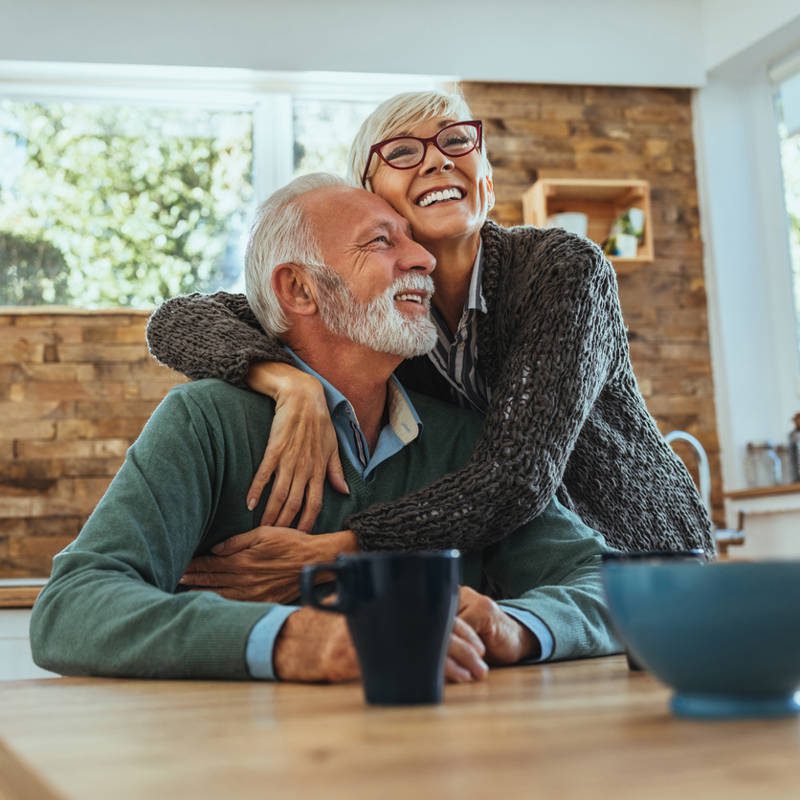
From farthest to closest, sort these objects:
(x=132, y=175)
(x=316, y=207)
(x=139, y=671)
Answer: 1. (x=132, y=175)
2. (x=316, y=207)
3. (x=139, y=671)

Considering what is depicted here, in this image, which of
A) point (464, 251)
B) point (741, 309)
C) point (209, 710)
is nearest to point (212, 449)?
point (464, 251)

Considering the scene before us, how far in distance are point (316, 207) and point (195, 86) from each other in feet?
9.47

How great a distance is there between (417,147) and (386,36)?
2800 mm

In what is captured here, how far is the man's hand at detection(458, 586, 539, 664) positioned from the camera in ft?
3.34

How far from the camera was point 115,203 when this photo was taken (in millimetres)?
4191

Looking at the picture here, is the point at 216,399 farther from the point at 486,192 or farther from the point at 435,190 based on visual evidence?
the point at 486,192

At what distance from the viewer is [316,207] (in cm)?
165

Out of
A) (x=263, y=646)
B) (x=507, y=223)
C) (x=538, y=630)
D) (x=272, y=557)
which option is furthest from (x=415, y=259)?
(x=507, y=223)

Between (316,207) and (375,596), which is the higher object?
(316,207)

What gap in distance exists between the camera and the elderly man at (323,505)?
37.6 inches

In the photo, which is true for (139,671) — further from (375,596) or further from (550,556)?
(550,556)

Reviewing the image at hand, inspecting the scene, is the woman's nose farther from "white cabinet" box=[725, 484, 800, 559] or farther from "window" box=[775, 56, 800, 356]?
"window" box=[775, 56, 800, 356]

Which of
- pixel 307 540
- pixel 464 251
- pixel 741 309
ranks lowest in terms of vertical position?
pixel 307 540

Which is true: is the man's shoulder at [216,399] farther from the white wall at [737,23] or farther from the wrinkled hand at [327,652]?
the white wall at [737,23]
